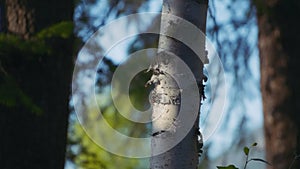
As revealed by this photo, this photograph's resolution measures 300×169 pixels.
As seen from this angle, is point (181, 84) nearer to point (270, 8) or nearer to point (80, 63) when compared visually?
point (80, 63)

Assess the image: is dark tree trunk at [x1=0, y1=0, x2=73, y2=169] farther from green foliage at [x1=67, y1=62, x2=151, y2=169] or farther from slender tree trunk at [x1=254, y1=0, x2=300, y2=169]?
slender tree trunk at [x1=254, y1=0, x2=300, y2=169]

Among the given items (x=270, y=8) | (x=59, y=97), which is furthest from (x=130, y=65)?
(x=270, y=8)

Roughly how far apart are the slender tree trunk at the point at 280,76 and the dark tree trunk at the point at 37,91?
165 cm

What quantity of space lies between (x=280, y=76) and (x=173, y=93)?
3.03 meters

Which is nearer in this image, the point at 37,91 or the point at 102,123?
the point at 37,91

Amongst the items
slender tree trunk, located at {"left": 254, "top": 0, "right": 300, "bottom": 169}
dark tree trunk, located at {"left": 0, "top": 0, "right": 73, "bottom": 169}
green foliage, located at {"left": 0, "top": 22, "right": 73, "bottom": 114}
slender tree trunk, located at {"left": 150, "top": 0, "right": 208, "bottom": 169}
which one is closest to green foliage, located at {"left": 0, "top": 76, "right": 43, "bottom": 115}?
green foliage, located at {"left": 0, "top": 22, "right": 73, "bottom": 114}

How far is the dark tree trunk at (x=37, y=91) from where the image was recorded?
3377mm

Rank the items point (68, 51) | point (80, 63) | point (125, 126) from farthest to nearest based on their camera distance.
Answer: point (125, 126)
point (80, 63)
point (68, 51)

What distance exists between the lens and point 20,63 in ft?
11.1

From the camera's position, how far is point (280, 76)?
4.92 metres

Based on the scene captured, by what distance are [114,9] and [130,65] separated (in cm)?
153

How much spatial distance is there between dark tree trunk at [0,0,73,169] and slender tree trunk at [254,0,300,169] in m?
1.65

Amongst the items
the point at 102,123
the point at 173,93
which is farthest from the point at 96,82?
the point at 173,93

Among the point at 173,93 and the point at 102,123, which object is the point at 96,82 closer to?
the point at 102,123
